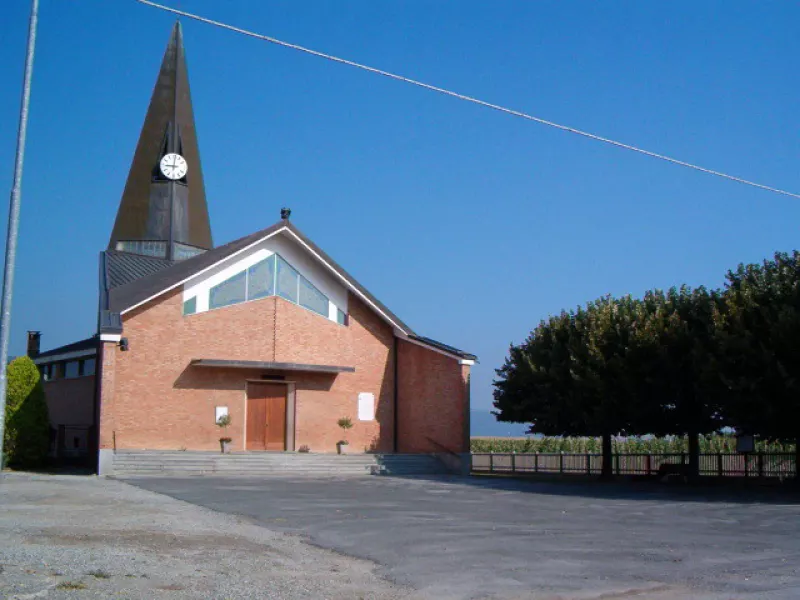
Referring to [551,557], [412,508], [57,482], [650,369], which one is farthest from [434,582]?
[650,369]

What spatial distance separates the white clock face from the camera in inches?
1676

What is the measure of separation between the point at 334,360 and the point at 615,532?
19.6 meters

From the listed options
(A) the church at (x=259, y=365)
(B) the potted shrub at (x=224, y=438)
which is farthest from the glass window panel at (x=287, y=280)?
(B) the potted shrub at (x=224, y=438)

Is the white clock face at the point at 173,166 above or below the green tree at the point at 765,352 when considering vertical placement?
above

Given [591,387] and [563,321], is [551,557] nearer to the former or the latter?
[591,387]

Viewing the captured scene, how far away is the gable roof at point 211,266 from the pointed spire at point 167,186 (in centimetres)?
828

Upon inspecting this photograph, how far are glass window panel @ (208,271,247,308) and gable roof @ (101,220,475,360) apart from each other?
3.31ft

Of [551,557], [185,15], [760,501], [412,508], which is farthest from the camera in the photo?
[760,501]

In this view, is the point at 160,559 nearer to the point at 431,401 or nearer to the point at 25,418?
the point at 25,418

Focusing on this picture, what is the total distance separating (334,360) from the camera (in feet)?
105

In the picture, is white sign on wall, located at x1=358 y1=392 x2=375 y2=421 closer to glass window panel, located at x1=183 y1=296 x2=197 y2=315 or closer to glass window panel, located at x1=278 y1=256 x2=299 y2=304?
glass window panel, located at x1=278 y1=256 x2=299 y2=304

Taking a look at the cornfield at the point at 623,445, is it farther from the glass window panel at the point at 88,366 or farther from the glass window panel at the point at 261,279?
the glass window panel at the point at 88,366

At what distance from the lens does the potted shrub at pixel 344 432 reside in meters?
31.5

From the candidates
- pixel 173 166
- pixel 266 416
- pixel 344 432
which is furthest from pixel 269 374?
pixel 173 166
